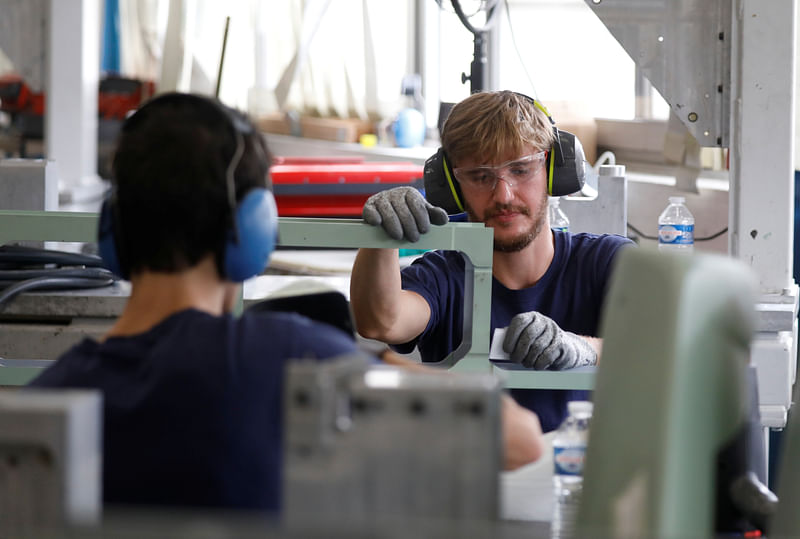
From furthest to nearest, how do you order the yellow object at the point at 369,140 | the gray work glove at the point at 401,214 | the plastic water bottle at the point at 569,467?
the yellow object at the point at 369,140
the gray work glove at the point at 401,214
the plastic water bottle at the point at 569,467

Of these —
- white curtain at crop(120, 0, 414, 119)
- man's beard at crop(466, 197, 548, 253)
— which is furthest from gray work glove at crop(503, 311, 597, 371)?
white curtain at crop(120, 0, 414, 119)

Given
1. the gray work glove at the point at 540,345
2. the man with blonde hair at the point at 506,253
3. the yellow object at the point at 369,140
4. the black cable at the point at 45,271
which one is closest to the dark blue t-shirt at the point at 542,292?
the man with blonde hair at the point at 506,253

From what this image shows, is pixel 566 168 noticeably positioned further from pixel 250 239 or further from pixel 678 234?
pixel 250 239

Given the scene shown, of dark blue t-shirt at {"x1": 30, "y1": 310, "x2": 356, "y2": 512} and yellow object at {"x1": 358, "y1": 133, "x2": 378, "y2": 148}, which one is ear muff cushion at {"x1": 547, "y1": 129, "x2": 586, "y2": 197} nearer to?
dark blue t-shirt at {"x1": 30, "y1": 310, "x2": 356, "y2": 512}

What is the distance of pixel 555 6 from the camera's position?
15.9 feet

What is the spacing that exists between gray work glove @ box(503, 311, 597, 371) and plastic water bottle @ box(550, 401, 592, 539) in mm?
148

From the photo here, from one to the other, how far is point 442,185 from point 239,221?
1.08 m

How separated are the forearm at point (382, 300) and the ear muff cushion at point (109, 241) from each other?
2.87 ft

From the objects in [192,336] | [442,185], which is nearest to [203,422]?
[192,336]

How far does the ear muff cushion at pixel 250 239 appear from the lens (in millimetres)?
1161

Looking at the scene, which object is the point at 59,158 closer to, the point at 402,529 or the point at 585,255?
the point at 585,255

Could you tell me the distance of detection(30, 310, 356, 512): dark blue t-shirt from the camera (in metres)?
1.04

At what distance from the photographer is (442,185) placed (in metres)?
2.20

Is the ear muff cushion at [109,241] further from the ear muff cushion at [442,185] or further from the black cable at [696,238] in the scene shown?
the black cable at [696,238]
